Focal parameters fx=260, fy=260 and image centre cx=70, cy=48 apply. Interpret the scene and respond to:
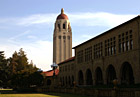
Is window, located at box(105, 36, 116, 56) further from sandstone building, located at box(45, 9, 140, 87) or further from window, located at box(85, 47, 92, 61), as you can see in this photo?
window, located at box(85, 47, 92, 61)

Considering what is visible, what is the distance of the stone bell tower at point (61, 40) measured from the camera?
152 meters

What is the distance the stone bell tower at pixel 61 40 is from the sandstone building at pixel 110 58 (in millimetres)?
61694

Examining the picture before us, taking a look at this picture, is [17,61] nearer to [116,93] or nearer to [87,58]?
[87,58]

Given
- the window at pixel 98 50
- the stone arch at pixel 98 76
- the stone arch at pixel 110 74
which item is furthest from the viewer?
the stone arch at pixel 98 76

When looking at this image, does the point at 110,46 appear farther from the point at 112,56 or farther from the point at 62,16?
the point at 62,16

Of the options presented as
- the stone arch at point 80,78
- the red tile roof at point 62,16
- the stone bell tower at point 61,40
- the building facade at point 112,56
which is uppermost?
the red tile roof at point 62,16

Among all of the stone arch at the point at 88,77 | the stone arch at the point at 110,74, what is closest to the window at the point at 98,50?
the stone arch at the point at 110,74

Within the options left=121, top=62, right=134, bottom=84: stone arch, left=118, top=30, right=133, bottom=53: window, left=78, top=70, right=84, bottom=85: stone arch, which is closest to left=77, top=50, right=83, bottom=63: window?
left=78, top=70, right=84, bottom=85: stone arch

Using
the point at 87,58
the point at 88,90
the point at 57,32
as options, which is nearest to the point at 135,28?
the point at 88,90

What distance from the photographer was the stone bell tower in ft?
500

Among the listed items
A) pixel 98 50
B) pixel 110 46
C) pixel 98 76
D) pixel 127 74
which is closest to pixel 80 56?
pixel 98 76

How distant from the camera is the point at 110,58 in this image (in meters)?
54.8

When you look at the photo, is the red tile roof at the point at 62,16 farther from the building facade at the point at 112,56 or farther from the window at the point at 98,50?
the window at the point at 98,50

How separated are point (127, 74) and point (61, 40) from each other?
103937 millimetres
